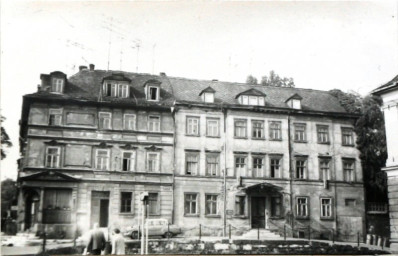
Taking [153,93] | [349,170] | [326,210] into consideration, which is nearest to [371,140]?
[349,170]

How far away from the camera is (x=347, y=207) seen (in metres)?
8.66

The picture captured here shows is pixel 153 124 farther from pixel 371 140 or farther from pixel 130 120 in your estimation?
pixel 371 140

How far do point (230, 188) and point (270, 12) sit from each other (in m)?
3.41

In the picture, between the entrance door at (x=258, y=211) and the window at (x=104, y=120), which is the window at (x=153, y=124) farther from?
the entrance door at (x=258, y=211)

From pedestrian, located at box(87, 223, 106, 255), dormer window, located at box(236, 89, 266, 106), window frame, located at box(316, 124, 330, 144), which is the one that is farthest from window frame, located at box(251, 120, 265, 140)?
pedestrian, located at box(87, 223, 106, 255)

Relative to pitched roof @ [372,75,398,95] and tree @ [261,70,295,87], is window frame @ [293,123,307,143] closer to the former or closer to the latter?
tree @ [261,70,295,87]

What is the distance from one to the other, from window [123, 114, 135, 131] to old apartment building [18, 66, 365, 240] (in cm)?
2

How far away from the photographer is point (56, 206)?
7426 millimetres

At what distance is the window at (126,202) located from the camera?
785cm

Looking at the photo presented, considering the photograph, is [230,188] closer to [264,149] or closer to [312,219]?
[264,149]

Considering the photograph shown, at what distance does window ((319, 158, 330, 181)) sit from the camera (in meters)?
8.83

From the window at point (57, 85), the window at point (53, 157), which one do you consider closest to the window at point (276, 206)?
the window at point (53, 157)

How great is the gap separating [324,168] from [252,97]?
207cm

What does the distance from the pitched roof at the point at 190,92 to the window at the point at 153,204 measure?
181cm
